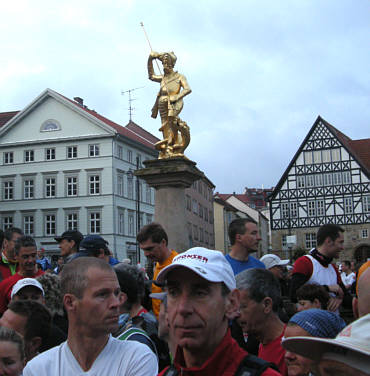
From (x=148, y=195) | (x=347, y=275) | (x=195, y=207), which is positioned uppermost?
(x=148, y=195)

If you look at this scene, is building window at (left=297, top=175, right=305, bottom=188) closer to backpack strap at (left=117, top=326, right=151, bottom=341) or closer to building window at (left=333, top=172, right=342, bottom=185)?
building window at (left=333, top=172, right=342, bottom=185)

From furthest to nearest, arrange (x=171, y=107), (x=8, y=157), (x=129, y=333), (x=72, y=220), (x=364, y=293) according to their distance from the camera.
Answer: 1. (x=8, y=157)
2. (x=72, y=220)
3. (x=171, y=107)
4. (x=129, y=333)
5. (x=364, y=293)

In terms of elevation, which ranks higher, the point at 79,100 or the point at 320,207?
the point at 79,100

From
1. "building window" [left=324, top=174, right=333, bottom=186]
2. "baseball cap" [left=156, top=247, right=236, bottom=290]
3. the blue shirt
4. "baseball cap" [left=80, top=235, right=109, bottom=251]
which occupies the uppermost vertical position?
"building window" [left=324, top=174, right=333, bottom=186]

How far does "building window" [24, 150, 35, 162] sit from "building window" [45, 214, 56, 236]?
5.52 meters

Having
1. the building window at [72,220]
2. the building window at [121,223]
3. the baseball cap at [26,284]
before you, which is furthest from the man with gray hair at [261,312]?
the building window at [72,220]

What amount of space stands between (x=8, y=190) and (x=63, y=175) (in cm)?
583

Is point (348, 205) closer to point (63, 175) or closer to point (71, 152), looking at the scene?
point (71, 152)

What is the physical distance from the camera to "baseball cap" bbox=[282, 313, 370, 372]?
157 centimetres

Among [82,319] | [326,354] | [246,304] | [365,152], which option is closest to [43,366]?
[82,319]

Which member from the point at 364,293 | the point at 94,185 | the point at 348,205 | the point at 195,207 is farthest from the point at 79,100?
the point at 364,293

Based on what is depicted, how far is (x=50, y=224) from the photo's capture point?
50.2 meters

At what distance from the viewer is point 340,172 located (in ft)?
164

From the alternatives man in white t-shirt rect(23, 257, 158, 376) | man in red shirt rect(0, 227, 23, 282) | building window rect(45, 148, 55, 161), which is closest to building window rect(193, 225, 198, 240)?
building window rect(45, 148, 55, 161)
